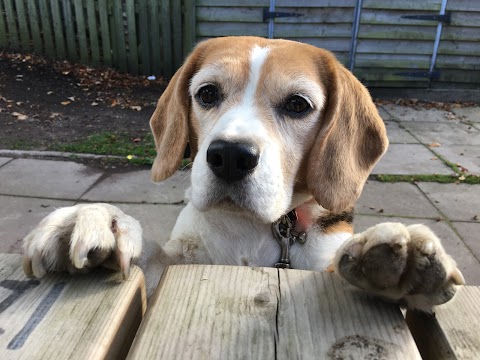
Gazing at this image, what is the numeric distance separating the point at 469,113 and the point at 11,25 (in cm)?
1141

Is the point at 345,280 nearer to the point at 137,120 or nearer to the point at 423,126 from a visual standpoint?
the point at 137,120

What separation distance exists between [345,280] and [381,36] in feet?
34.6

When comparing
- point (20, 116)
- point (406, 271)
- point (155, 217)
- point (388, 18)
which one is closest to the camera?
point (406, 271)

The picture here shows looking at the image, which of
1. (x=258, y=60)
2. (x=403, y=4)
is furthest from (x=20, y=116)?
(x=403, y=4)

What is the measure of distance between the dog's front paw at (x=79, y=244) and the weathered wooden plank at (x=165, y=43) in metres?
10.1

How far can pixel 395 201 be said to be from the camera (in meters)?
5.07

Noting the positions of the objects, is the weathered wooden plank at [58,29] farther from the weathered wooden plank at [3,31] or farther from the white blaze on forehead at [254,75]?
the white blaze on forehead at [254,75]

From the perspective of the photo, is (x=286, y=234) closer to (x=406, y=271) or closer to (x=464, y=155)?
(x=406, y=271)

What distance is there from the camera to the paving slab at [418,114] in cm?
905

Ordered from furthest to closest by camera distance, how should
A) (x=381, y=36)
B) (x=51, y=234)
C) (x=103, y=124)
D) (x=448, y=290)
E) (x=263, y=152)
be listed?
1. (x=381, y=36)
2. (x=103, y=124)
3. (x=263, y=152)
4. (x=51, y=234)
5. (x=448, y=290)

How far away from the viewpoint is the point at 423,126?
27.8ft

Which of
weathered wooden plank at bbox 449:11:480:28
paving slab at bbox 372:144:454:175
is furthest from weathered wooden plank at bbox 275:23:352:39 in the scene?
paving slab at bbox 372:144:454:175

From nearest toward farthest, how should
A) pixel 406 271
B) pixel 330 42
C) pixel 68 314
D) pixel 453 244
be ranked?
1. pixel 68 314
2. pixel 406 271
3. pixel 453 244
4. pixel 330 42

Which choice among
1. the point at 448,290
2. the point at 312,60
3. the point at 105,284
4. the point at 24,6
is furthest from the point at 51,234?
the point at 24,6
